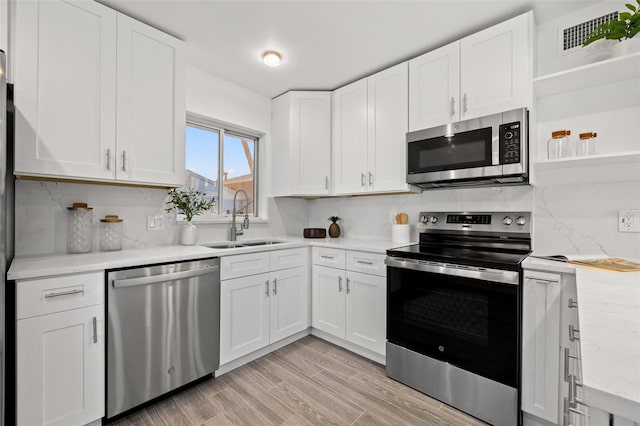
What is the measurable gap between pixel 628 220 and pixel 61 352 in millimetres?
3270

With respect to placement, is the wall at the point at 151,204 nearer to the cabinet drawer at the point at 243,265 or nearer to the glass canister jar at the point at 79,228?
the glass canister jar at the point at 79,228

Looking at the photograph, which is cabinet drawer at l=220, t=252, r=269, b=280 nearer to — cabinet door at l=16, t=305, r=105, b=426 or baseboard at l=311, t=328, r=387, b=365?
cabinet door at l=16, t=305, r=105, b=426

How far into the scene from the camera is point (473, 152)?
6.63ft

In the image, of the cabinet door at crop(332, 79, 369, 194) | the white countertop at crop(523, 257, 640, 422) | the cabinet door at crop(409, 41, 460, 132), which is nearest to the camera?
the white countertop at crop(523, 257, 640, 422)

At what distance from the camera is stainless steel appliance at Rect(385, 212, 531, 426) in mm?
1611

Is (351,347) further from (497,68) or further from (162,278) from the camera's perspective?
(497,68)

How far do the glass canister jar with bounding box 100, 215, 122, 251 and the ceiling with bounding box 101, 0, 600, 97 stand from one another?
1.43 m

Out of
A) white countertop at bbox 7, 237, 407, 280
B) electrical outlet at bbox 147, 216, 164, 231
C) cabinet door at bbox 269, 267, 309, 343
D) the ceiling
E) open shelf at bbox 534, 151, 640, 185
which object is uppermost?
the ceiling

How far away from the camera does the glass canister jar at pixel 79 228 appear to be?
1918 millimetres

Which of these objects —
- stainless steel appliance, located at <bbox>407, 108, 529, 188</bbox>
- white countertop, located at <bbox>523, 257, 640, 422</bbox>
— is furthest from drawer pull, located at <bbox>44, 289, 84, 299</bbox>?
stainless steel appliance, located at <bbox>407, 108, 529, 188</bbox>

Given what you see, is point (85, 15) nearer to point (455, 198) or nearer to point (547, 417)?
point (455, 198)

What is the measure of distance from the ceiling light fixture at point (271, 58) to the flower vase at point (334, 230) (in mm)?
1689

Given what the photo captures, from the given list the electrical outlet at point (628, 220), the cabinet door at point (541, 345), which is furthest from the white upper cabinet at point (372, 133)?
the electrical outlet at point (628, 220)

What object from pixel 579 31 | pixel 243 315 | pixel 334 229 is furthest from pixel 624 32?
pixel 243 315
